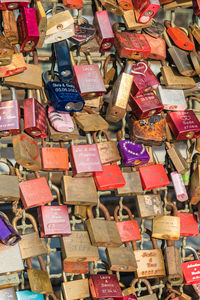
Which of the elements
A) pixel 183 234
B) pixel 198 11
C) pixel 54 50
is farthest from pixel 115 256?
pixel 198 11

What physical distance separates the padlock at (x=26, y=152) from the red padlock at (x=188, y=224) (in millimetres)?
588

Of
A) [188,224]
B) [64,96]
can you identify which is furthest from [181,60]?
[188,224]

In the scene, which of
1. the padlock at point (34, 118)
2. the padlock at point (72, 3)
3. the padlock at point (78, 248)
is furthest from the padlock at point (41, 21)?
the padlock at point (78, 248)

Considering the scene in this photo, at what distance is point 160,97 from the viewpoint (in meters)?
1.83

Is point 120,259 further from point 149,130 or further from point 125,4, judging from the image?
point 125,4

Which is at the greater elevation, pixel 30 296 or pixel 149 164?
pixel 149 164

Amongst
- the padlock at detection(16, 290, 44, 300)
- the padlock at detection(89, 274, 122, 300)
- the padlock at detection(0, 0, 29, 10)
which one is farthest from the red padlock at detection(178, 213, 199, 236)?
the padlock at detection(0, 0, 29, 10)

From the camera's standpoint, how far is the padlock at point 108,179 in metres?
1.70

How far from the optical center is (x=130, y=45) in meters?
1.76

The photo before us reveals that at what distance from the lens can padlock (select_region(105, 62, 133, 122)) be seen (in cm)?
168

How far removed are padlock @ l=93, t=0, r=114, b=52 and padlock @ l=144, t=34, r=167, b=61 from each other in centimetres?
16

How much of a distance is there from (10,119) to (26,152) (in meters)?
0.11

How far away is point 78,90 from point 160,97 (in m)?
0.32

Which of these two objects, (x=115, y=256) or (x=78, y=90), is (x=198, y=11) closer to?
(x=78, y=90)
